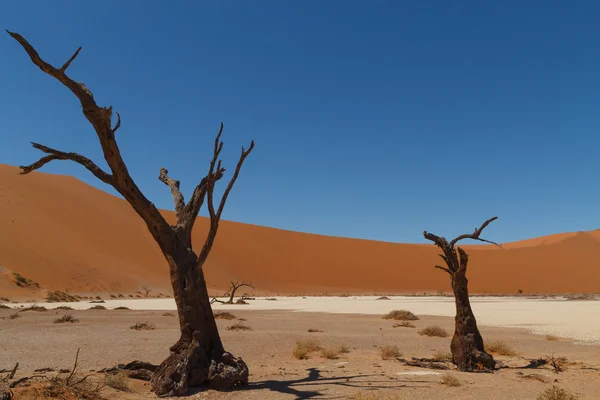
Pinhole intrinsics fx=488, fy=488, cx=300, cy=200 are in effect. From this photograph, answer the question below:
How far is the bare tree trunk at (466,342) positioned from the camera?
9.73 metres

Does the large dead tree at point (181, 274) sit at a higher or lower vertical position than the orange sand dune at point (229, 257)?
lower

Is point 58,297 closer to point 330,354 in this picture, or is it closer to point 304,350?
point 304,350

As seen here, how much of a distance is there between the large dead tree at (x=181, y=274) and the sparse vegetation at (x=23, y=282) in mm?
→ 38602

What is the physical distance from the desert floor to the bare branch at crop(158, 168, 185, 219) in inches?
115

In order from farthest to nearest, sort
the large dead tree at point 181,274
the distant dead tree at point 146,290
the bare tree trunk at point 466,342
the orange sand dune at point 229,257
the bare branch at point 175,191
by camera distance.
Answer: the orange sand dune at point 229,257
the distant dead tree at point 146,290
the bare tree trunk at point 466,342
the bare branch at point 175,191
the large dead tree at point 181,274

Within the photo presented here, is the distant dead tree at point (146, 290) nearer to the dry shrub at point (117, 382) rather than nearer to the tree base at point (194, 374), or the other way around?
the dry shrub at point (117, 382)

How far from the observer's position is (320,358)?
460 inches

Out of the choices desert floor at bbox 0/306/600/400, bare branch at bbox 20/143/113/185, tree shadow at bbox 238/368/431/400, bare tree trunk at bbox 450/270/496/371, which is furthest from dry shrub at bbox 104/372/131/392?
bare tree trunk at bbox 450/270/496/371

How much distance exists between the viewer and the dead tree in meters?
9.74

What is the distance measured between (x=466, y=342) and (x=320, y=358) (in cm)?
351

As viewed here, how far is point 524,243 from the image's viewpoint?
134500mm

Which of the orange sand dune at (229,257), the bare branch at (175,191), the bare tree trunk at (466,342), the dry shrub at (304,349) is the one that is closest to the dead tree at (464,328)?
the bare tree trunk at (466,342)

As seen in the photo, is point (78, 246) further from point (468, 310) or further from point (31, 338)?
point (468, 310)

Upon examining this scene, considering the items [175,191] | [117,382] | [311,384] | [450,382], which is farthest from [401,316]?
[117,382]
